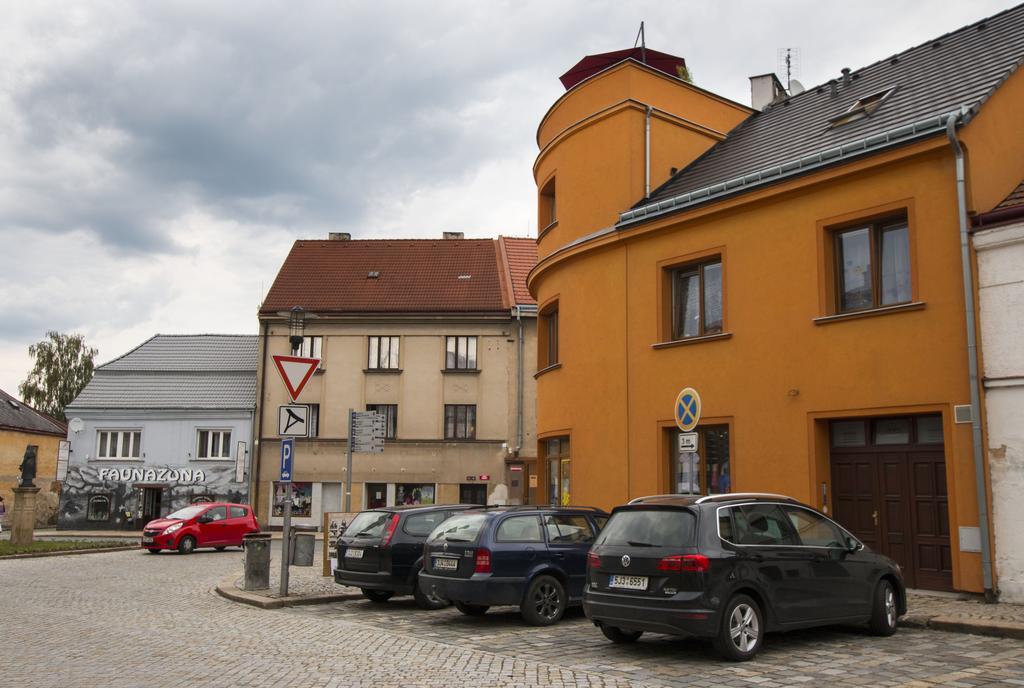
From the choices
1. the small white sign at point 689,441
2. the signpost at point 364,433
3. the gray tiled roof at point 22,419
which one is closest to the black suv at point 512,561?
the small white sign at point 689,441

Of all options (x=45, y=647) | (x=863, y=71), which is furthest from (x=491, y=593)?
(x=863, y=71)

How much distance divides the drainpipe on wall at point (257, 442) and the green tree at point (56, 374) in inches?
1276

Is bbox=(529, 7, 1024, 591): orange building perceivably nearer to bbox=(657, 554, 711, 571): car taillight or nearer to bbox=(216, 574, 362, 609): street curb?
bbox=(657, 554, 711, 571): car taillight

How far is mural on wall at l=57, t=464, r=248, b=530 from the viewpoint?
4172 centimetres

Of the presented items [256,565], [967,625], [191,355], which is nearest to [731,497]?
[967,625]

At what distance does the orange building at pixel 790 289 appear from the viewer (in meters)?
13.4

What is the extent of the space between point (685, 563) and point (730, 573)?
17.9 inches

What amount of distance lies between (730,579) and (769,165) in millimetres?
9881

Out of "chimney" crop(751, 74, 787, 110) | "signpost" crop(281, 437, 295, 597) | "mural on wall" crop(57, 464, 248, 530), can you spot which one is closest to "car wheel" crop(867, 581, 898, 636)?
"signpost" crop(281, 437, 295, 597)

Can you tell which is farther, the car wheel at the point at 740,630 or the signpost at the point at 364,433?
the signpost at the point at 364,433

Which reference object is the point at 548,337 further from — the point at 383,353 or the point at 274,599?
the point at 383,353

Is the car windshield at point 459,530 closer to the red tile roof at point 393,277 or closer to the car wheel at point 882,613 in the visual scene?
the car wheel at point 882,613

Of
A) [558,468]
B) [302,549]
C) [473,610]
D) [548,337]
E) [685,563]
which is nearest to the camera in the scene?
[685,563]

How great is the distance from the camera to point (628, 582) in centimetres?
958
